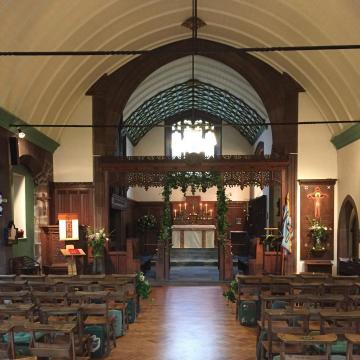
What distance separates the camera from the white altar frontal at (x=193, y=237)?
19422 millimetres

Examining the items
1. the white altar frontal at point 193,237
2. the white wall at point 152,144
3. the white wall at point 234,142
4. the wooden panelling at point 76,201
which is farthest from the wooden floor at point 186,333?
the white wall at point 234,142

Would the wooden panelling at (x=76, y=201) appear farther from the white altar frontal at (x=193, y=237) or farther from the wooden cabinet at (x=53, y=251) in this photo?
the white altar frontal at (x=193, y=237)

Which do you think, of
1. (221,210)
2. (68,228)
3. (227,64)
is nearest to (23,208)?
(68,228)

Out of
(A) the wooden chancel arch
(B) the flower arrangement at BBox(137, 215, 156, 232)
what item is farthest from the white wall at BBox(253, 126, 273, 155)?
(B) the flower arrangement at BBox(137, 215, 156, 232)

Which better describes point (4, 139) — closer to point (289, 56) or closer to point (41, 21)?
point (41, 21)

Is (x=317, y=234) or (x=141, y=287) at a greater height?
(x=317, y=234)

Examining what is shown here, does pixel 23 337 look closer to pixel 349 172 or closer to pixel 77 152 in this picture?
pixel 77 152

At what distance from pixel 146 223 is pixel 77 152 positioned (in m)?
8.85

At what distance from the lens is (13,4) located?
748 cm

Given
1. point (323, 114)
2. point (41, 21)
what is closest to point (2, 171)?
point (41, 21)

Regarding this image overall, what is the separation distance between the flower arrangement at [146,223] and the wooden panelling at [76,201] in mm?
8457

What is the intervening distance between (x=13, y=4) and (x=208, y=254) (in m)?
13.4

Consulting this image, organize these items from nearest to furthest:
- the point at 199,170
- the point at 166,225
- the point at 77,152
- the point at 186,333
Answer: the point at 186,333, the point at 199,170, the point at 77,152, the point at 166,225

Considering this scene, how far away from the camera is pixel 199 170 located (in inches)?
527
